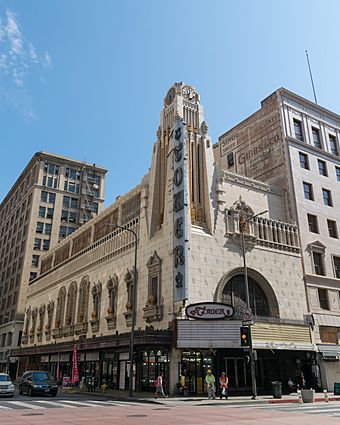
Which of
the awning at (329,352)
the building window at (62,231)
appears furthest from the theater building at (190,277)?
the building window at (62,231)

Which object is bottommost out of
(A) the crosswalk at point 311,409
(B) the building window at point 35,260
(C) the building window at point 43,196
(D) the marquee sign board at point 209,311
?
(A) the crosswalk at point 311,409

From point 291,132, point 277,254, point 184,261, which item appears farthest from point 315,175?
point 184,261

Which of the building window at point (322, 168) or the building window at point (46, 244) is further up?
the building window at point (46, 244)

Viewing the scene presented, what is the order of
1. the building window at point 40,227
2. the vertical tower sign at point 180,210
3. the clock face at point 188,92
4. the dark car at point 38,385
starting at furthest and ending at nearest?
1. the building window at point 40,227
2. the clock face at point 188,92
3. the vertical tower sign at point 180,210
4. the dark car at point 38,385

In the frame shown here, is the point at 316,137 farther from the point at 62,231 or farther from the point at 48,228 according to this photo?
the point at 48,228

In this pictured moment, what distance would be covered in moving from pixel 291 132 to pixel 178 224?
20.3 metres

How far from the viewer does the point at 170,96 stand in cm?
3919

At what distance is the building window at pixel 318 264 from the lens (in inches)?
1545

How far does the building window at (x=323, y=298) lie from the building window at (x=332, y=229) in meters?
6.74

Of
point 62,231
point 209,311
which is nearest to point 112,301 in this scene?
point 209,311

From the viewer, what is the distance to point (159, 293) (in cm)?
3191

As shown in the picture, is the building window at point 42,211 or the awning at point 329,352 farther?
the building window at point 42,211

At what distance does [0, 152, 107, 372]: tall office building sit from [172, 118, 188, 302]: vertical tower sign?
5124 centimetres

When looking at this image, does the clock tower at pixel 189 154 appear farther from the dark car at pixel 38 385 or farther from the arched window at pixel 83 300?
the arched window at pixel 83 300
